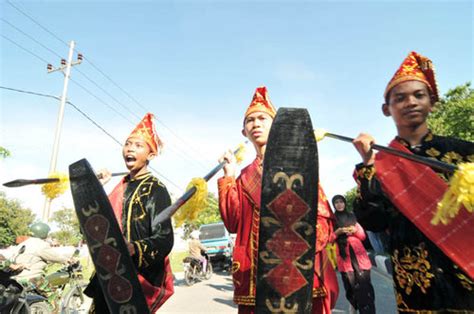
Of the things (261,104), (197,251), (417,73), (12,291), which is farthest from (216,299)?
(417,73)

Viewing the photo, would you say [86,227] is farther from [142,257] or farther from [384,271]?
[384,271]

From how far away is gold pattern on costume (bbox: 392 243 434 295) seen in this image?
69.2 inches

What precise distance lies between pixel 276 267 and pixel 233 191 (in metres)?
0.75

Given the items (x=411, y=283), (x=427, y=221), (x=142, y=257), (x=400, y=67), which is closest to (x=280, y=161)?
(x=427, y=221)

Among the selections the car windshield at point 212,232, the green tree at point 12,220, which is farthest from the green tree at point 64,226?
the car windshield at point 212,232

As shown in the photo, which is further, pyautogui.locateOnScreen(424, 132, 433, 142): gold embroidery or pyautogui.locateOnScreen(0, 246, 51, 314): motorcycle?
pyautogui.locateOnScreen(0, 246, 51, 314): motorcycle

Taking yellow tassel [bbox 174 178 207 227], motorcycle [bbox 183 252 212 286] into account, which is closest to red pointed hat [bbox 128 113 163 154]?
yellow tassel [bbox 174 178 207 227]

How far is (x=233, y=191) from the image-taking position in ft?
7.98

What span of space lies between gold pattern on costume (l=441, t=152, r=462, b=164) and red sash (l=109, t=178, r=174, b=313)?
203 centimetres

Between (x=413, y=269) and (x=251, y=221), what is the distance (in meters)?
1.01

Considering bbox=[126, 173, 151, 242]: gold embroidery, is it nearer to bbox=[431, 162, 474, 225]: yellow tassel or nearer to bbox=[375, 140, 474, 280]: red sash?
bbox=[375, 140, 474, 280]: red sash

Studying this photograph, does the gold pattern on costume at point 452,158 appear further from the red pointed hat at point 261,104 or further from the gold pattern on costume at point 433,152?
the red pointed hat at point 261,104

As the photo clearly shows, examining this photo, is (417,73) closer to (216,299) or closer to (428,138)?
(428,138)

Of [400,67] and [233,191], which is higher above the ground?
[400,67]
